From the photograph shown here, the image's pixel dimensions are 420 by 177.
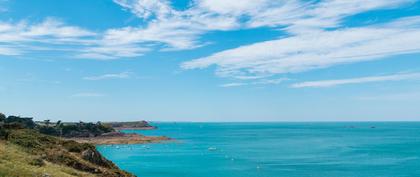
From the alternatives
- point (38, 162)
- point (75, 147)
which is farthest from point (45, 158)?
point (75, 147)

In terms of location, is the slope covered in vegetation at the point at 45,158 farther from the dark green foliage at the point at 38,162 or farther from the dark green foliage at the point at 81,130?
the dark green foliage at the point at 81,130

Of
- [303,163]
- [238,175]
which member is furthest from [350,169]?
[238,175]

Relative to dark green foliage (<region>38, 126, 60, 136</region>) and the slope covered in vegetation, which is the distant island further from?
dark green foliage (<region>38, 126, 60, 136</region>)

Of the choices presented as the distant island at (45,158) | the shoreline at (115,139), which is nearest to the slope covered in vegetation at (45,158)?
the distant island at (45,158)

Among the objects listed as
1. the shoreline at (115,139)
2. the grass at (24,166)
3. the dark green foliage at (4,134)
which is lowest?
the shoreline at (115,139)

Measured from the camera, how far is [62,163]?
3697cm

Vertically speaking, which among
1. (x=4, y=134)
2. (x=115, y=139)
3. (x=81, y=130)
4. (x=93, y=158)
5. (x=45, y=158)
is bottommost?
(x=115, y=139)

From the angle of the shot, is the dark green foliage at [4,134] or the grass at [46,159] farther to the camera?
the dark green foliage at [4,134]

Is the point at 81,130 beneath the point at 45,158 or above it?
above

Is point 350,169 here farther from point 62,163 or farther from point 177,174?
point 62,163

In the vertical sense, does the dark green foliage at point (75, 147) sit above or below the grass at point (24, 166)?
above

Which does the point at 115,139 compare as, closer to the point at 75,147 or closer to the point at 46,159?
the point at 75,147

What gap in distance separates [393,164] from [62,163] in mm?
88127

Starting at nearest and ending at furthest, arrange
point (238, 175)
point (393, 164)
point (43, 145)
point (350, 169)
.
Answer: point (43, 145), point (238, 175), point (350, 169), point (393, 164)
